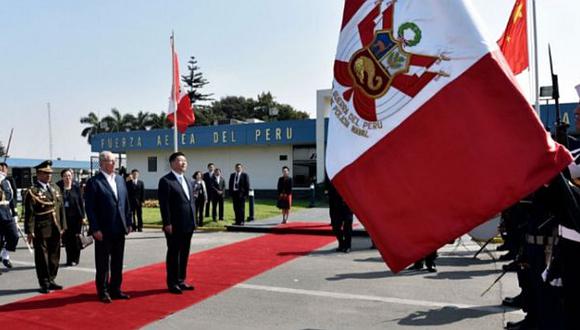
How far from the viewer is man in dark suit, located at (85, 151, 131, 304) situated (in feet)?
21.9

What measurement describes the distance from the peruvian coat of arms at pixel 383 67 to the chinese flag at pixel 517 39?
9.25 meters

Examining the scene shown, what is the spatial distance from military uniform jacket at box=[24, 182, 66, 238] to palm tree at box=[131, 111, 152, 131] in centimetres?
5778

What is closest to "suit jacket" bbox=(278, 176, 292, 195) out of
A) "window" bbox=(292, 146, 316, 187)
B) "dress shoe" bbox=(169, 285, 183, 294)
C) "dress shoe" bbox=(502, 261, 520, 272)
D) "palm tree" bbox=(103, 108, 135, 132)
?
"dress shoe" bbox=(169, 285, 183, 294)

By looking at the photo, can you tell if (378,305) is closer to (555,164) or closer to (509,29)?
(555,164)

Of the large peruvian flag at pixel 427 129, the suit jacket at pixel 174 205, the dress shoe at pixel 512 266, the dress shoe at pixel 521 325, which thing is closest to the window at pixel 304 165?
the suit jacket at pixel 174 205

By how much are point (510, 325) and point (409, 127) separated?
11.8 ft

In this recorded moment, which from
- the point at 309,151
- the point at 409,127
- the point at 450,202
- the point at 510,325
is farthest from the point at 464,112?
the point at 309,151

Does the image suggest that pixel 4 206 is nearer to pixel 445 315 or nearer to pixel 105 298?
pixel 105 298

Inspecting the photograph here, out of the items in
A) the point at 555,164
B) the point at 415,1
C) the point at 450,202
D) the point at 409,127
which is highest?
the point at 415,1

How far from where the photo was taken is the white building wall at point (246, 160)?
29.2 meters

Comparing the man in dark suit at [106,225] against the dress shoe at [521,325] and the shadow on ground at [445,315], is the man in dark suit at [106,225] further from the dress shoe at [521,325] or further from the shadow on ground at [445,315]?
the dress shoe at [521,325]

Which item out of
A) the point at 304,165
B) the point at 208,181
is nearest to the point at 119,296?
the point at 208,181

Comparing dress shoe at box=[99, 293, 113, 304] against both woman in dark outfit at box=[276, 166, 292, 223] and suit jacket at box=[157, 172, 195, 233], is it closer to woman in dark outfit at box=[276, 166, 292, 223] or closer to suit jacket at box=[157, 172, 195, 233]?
suit jacket at box=[157, 172, 195, 233]

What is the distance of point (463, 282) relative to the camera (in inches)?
296
